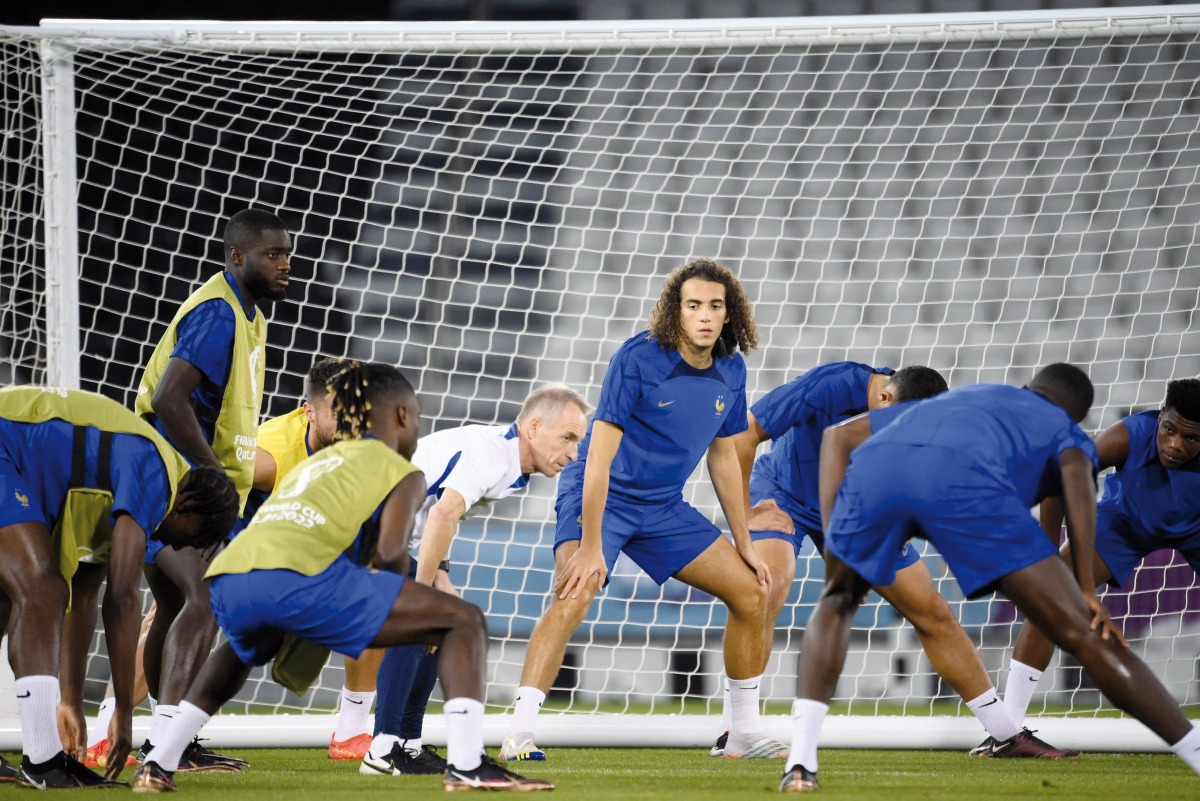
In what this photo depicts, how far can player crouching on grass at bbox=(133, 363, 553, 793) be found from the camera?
128 inches

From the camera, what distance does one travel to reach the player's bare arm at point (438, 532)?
4145 mm

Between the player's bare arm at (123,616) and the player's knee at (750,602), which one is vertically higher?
the player's knee at (750,602)

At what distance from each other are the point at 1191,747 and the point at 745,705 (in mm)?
1805

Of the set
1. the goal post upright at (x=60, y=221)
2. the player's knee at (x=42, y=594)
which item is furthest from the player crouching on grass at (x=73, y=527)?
the goal post upright at (x=60, y=221)

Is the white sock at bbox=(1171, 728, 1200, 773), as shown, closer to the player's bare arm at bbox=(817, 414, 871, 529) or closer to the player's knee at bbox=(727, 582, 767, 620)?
the player's bare arm at bbox=(817, 414, 871, 529)

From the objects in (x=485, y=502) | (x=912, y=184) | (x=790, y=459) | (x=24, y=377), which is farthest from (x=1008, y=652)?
(x=24, y=377)

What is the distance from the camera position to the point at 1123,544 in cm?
506

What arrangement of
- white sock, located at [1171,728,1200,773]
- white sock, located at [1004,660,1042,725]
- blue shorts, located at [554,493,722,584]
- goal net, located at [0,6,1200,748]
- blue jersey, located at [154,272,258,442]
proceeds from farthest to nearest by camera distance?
goal net, located at [0,6,1200,748]
white sock, located at [1004,660,1042,725]
blue shorts, located at [554,493,722,584]
blue jersey, located at [154,272,258,442]
white sock, located at [1171,728,1200,773]

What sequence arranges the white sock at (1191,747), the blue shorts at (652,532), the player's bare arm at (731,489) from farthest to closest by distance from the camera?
the player's bare arm at (731,489)
the blue shorts at (652,532)
the white sock at (1191,747)

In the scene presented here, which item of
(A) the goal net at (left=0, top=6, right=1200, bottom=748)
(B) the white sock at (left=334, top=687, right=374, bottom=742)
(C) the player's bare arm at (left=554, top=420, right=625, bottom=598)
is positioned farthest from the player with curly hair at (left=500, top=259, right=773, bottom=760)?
(A) the goal net at (left=0, top=6, right=1200, bottom=748)

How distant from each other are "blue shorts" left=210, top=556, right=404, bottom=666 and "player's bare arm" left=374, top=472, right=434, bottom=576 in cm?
5

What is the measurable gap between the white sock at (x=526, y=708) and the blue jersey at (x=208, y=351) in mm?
1385

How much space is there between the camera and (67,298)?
546 centimetres

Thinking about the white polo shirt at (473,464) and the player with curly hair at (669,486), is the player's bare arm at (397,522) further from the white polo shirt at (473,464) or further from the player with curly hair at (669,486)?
the player with curly hair at (669,486)
